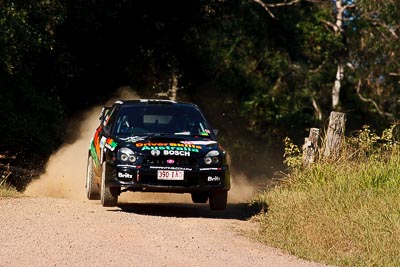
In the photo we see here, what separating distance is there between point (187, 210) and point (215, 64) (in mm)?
21330

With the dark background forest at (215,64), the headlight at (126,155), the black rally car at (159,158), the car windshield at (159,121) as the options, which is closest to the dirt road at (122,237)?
the black rally car at (159,158)

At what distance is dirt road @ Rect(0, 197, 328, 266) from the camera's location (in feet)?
33.0

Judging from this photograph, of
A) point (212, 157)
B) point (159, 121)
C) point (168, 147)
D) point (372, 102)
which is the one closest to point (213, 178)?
point (212, 157)

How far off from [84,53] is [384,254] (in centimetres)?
1837

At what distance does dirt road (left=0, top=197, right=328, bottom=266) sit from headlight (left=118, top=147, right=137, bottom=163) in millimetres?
715

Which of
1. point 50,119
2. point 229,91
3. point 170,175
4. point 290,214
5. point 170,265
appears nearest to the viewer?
point 170,265

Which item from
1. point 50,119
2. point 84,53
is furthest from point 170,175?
point 84,53

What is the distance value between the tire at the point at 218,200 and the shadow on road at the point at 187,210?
4.5 inches

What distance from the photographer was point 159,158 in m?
14.0

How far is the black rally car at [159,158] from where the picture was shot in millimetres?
14000

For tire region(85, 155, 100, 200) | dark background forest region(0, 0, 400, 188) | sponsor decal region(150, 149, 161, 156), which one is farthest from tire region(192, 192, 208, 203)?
dark background forest region(0, 0, 400, 188)

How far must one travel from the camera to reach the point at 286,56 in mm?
40812

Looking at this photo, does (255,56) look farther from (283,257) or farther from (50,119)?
(283,257)

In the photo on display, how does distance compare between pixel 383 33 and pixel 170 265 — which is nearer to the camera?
pixel 170 265
